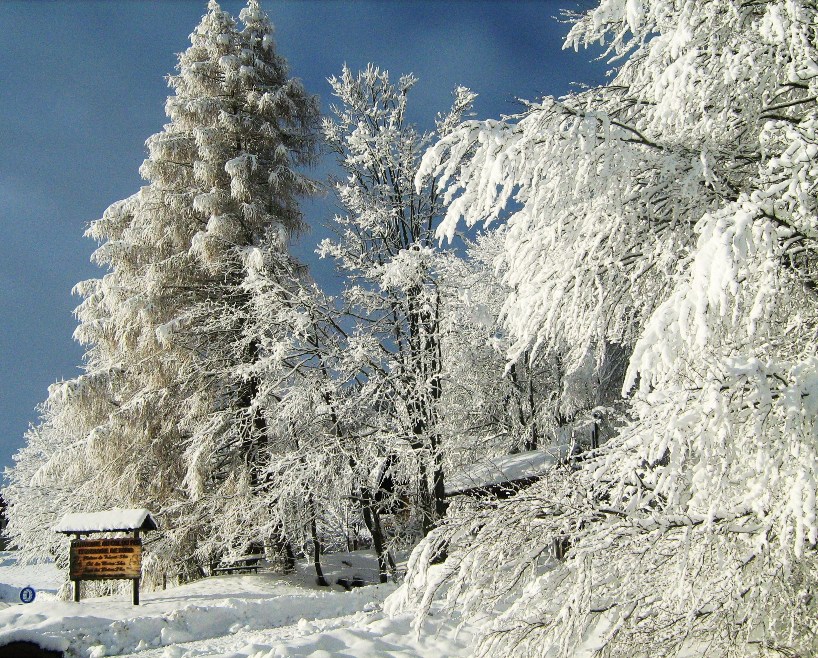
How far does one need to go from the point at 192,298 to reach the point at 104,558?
235 inches

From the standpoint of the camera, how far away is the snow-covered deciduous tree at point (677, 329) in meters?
2.80

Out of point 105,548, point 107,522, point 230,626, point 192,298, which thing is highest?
point 192,298

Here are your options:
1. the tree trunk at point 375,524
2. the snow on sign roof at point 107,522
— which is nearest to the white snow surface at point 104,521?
the snow on sign roof at point 107,522

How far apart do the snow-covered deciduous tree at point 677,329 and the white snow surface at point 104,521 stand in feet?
25.2

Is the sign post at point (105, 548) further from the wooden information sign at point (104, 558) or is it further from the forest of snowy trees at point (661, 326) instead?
the forest of snowy trees at point (661, 326)

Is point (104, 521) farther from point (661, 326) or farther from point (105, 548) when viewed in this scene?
point (661, 326)

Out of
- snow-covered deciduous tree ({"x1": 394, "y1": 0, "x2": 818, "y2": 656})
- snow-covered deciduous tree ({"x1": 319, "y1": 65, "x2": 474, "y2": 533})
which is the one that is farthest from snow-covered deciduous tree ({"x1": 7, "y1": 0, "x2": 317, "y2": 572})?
snow-covered deciduous tree ({"x1": 394, "y1": 0, "x2": 818, "y2": 656})

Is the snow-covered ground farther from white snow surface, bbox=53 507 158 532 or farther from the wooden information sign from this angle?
white snow surface, bbox=53 507 158 532

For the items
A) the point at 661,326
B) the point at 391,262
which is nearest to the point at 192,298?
the point at 391,262

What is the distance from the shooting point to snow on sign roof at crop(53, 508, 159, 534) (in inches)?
407

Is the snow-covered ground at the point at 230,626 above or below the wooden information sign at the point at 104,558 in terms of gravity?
below

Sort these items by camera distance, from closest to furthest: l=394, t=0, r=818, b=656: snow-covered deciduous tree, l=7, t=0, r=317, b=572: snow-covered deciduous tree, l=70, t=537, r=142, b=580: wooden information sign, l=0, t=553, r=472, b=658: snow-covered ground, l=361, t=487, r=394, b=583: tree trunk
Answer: l=394, t=0, r=818, b=656: snow-covered deciduous tree < l=0, t=553, r=472, b=658: snow-covered ground < l=70, t=537, r=142, b=580: wooden information sign < l=361, t=487, r=394, b=583: tree trunk < l=7, t=0, r=317, b=572: snow-covered deciduous tree

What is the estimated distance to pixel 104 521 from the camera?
1042cm

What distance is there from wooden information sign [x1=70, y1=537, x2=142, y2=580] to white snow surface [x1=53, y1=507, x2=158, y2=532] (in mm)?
287
